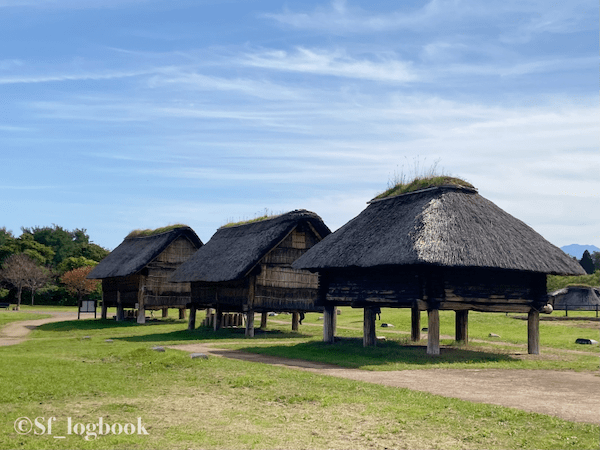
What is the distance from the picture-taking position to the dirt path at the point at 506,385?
505 inches

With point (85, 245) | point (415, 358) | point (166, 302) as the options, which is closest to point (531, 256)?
point (415, 358)

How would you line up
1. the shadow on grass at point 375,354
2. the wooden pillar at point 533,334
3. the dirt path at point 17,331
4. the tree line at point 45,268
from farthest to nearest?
the tree line at point 45,268 → the dirt path at point 17,331 → the wooden pillar at point 533,334 → the shadow on grass at point 375,354

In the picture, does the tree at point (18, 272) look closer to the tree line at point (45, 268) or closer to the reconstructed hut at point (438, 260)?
the tree line at point (45, 268)

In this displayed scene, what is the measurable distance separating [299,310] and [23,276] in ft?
142

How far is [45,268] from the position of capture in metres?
74.6

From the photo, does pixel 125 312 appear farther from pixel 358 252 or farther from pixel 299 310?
pixel 358 252

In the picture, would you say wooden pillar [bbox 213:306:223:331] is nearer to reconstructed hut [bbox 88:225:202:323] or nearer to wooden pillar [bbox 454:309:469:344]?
reconstructed hut [bbox 88:225:202:323]

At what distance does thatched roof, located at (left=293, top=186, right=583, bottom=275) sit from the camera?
22359 mm

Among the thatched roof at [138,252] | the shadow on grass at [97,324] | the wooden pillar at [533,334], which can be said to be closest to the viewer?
the wooden pillar at [533,334]

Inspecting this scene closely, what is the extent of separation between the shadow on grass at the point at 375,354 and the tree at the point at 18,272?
49.9m

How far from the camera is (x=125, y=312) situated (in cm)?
4922

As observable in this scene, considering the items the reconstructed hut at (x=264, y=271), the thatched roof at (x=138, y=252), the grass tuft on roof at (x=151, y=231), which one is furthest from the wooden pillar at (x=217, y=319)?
the grass tuft on roof at (x=151, y=231)

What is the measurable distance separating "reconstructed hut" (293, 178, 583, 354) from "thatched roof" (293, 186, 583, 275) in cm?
4

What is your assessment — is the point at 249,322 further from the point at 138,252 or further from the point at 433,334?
the point at 138,252
